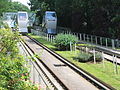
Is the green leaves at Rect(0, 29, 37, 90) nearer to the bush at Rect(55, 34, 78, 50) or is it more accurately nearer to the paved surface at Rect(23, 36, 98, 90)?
the paved surface at Rect(23, 36, 98, 90)

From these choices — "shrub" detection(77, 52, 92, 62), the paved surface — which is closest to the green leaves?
the paved surface

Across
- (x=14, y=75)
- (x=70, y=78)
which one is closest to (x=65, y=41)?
(x=70, y=78)

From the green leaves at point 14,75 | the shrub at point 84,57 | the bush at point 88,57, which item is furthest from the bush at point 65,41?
the green leaves at point 14,75

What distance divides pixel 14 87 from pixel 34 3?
6788cm

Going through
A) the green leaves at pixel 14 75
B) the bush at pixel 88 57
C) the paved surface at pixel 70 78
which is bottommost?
the paved surface at pixel 70 78

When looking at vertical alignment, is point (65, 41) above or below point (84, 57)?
above

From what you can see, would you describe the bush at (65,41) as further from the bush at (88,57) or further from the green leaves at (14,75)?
the green leaves at (14,75)

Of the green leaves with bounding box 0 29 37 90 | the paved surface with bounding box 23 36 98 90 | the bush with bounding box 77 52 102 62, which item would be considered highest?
the green leaves with bounding box 0 29 37 90

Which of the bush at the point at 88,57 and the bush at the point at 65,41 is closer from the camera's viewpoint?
the bush at the point at 88,57

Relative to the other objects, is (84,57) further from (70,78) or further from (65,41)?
(65,41)

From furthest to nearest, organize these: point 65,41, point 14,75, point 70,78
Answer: point 65,41, point 70,78, point 14,75

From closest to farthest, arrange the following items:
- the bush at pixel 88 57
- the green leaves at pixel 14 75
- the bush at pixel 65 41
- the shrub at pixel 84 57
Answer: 1. the green leaves at pixel 14 75
2. the bush at pixel 88 57
3. the shrub at pixel 84 57
4. the bush at pixel 65 41

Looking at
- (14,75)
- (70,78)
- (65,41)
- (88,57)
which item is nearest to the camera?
(14,75)

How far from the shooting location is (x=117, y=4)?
104 feet
